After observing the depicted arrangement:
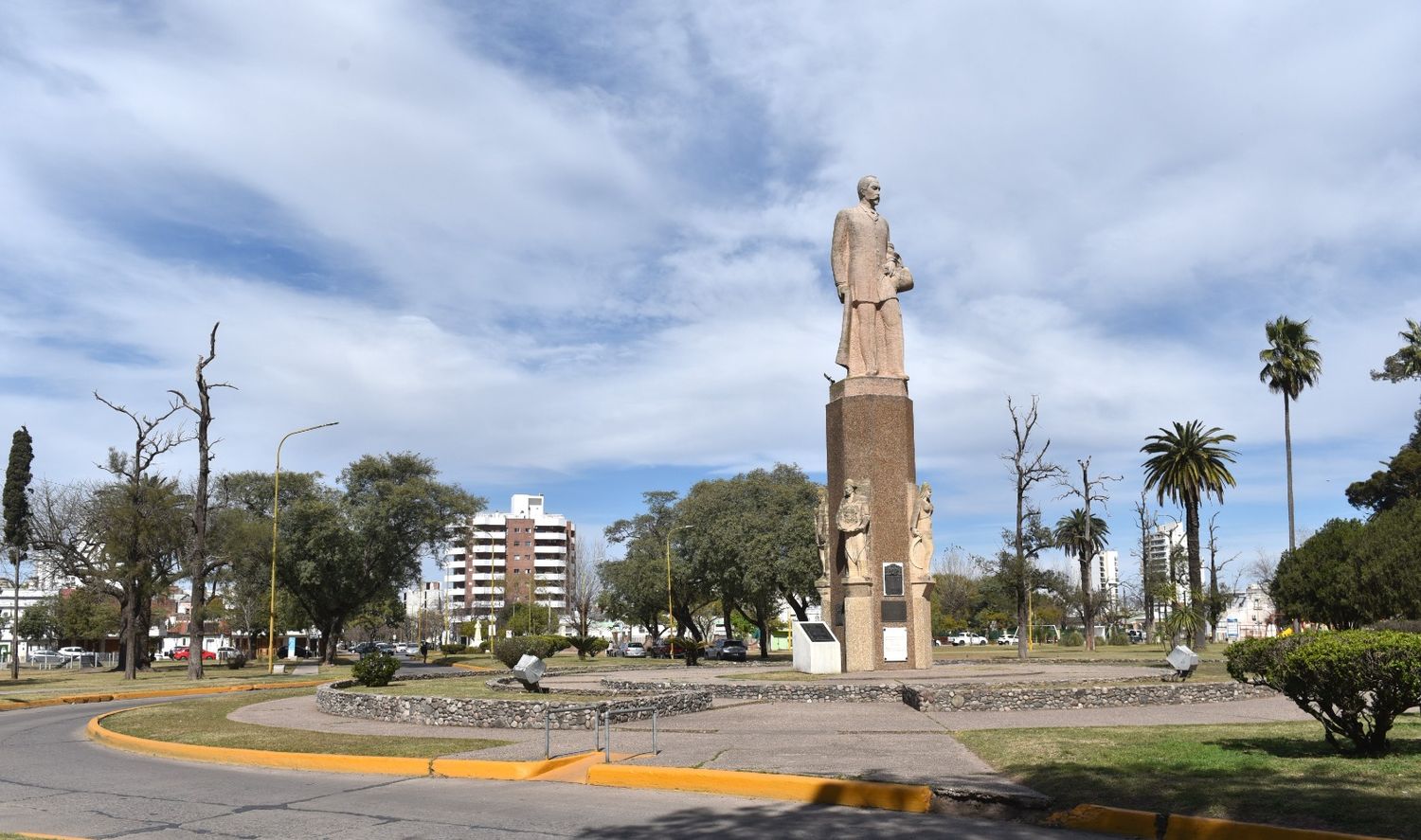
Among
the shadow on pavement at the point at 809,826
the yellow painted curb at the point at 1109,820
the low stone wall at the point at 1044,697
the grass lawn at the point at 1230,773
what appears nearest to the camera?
the grass lawn at the point at 1230,773

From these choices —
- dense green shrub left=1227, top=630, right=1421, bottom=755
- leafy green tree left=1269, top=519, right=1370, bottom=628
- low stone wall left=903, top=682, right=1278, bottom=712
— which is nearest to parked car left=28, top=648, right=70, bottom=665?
low stone wall left=903, top=682, right=1278, bottom=712

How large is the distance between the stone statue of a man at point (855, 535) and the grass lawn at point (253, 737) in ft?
44.3

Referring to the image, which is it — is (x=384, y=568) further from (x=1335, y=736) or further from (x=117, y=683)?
(x=1335, y=736)

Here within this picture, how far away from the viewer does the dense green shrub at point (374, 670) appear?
28.7 meters

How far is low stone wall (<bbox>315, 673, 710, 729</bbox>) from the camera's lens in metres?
18.3

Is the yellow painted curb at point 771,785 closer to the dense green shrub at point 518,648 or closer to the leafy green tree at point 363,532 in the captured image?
the dense green shrub at point 518,648

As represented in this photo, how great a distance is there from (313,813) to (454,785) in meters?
2.18

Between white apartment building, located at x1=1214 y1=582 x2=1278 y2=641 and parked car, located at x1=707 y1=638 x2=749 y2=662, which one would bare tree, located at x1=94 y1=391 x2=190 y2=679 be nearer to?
parked car, located at x1=707 y1=638 x2=749 y2=662

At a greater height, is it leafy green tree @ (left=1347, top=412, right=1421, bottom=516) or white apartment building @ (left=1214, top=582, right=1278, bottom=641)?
leafy green tree @ (left=1347, top=412, right=1421, bottom=516)

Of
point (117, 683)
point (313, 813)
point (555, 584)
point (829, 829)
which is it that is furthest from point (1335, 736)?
point (555, 584)

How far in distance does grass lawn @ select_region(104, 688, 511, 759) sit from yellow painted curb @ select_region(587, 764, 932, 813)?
11.7 feet

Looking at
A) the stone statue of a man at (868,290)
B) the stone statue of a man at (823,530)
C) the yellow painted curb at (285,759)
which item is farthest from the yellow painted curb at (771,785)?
the stone statue of a man at (868,290)

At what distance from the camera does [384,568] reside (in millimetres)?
61188

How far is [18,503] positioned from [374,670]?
3681 centimetres
